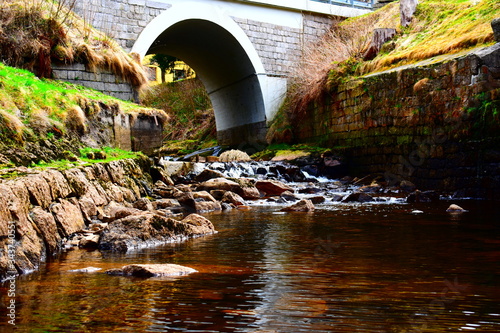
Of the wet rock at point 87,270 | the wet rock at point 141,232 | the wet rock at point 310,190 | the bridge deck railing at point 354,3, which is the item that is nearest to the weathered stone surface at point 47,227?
the wet rock at point 141,232

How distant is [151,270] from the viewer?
3211mm

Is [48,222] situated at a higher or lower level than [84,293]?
higher

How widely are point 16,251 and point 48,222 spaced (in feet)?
2.64

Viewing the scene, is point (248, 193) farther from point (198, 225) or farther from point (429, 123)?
point (198, 225)

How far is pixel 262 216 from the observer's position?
22.8 feet

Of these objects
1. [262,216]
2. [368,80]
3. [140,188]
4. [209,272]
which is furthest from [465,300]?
[368,80]

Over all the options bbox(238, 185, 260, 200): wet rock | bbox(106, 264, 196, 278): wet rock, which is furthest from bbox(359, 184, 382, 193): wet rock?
bbox(106, 264, 196, 278): wet rock

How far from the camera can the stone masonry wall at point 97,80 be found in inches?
433

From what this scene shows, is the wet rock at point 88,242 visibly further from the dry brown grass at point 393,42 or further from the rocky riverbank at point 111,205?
the dry brown grass at point 393,42

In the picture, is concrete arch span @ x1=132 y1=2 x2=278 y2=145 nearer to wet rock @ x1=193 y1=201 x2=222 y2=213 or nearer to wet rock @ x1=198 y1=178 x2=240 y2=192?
wet rock @ x1=198 y1=178 x2=240 y2=192

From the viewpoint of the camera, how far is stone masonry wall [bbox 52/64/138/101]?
11.0 metres

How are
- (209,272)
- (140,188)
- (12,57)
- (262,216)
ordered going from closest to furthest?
(209,272), (262,216), (140,188), (12,57)

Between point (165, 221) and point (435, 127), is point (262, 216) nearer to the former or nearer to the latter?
point (165, 221)

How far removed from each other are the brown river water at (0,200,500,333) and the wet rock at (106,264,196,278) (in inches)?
3.4
